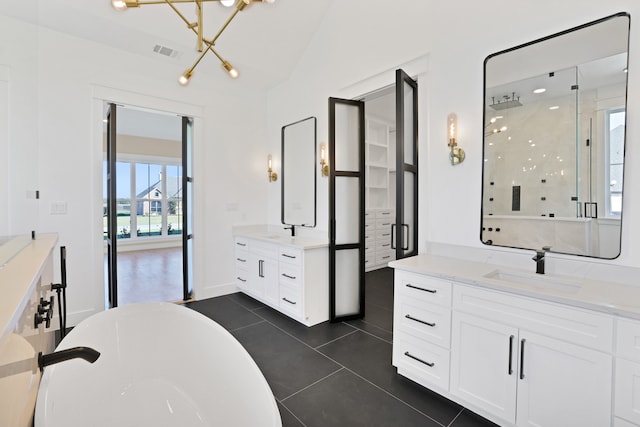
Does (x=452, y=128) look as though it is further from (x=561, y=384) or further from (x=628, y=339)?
(x=561, y=384)

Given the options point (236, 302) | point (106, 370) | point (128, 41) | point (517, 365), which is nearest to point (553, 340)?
point (517, 365)

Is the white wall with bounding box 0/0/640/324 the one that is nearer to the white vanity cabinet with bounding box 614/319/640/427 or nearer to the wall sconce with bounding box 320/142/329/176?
the wall sconce with bounding box 320/142/329/176

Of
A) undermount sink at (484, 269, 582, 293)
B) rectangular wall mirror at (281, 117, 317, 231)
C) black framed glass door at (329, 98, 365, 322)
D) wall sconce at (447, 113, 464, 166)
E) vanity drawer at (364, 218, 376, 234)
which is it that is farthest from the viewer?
vanity drawer at (364, 218, 376, 234)

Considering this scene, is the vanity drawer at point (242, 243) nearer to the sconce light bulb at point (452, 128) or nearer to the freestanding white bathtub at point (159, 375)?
the freestanding white bathtub at point (159, 375)

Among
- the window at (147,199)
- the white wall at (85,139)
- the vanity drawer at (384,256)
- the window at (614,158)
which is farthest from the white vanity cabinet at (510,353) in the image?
the window at (147,199)

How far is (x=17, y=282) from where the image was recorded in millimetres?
866

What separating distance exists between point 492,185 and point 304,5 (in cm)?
287

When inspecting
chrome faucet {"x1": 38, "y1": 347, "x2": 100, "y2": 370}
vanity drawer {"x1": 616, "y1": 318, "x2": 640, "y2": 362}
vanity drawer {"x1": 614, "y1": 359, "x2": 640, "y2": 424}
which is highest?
chrome faucet {"x1": 38, "y1": 347, "x2": 100, "y2": 370}

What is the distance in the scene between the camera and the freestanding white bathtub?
1.32 meters

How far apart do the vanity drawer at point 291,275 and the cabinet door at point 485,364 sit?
1.65 meters

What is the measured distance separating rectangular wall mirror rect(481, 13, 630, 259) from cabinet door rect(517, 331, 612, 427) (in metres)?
0.70

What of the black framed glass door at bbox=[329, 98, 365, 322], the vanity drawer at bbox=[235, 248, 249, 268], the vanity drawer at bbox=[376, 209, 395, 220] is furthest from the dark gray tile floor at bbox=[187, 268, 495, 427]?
the vanity drawer at bbox=[376, 209, 395, 220]

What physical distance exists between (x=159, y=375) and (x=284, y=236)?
91.5 inches

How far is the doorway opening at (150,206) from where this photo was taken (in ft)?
13.8
